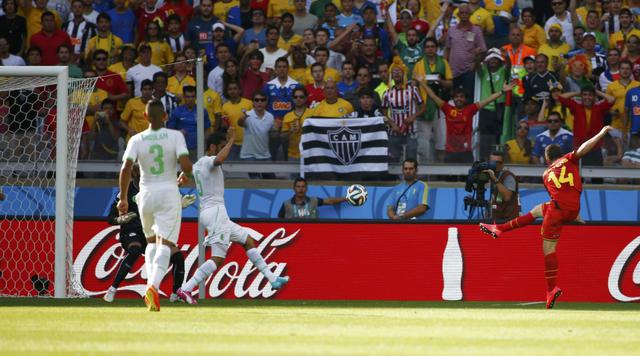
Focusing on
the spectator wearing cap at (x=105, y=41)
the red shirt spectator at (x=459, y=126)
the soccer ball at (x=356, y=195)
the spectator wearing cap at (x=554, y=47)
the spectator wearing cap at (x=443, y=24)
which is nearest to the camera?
the soccer ball at (x=356, y=195)

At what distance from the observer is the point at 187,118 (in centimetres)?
1934

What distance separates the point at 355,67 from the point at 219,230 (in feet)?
21.9

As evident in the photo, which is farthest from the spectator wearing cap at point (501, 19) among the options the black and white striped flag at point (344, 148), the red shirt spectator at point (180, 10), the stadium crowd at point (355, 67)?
the red shirt spectator at point (180, 10)

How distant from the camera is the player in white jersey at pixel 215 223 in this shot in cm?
1494

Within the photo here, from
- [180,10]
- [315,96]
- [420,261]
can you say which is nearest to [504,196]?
[420,261]

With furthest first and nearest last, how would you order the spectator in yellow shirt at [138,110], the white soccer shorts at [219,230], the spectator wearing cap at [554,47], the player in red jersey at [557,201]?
the spectator wearing cap at [554,47], the spectator in yellow shirt at [138,110], the player in red jersey at [557,201], the white soccer shorts at [219,230]

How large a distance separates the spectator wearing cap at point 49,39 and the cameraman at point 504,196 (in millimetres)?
7981

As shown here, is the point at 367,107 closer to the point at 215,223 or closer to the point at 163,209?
the point at 215,223

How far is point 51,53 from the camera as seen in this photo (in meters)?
21.3

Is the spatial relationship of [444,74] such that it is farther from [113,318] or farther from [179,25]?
[113,318]

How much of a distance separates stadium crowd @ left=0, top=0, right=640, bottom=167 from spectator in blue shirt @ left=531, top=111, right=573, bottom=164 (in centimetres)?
2

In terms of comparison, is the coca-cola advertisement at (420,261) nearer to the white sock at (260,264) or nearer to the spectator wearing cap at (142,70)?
the white sock at (260,264)

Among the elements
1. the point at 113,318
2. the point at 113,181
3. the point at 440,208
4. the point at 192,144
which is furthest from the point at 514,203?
the point at 113,318

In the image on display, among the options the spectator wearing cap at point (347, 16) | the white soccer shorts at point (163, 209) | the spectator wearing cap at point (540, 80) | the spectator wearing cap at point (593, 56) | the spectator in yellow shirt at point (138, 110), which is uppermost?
the spectator wearing cap at point (347, 16)
